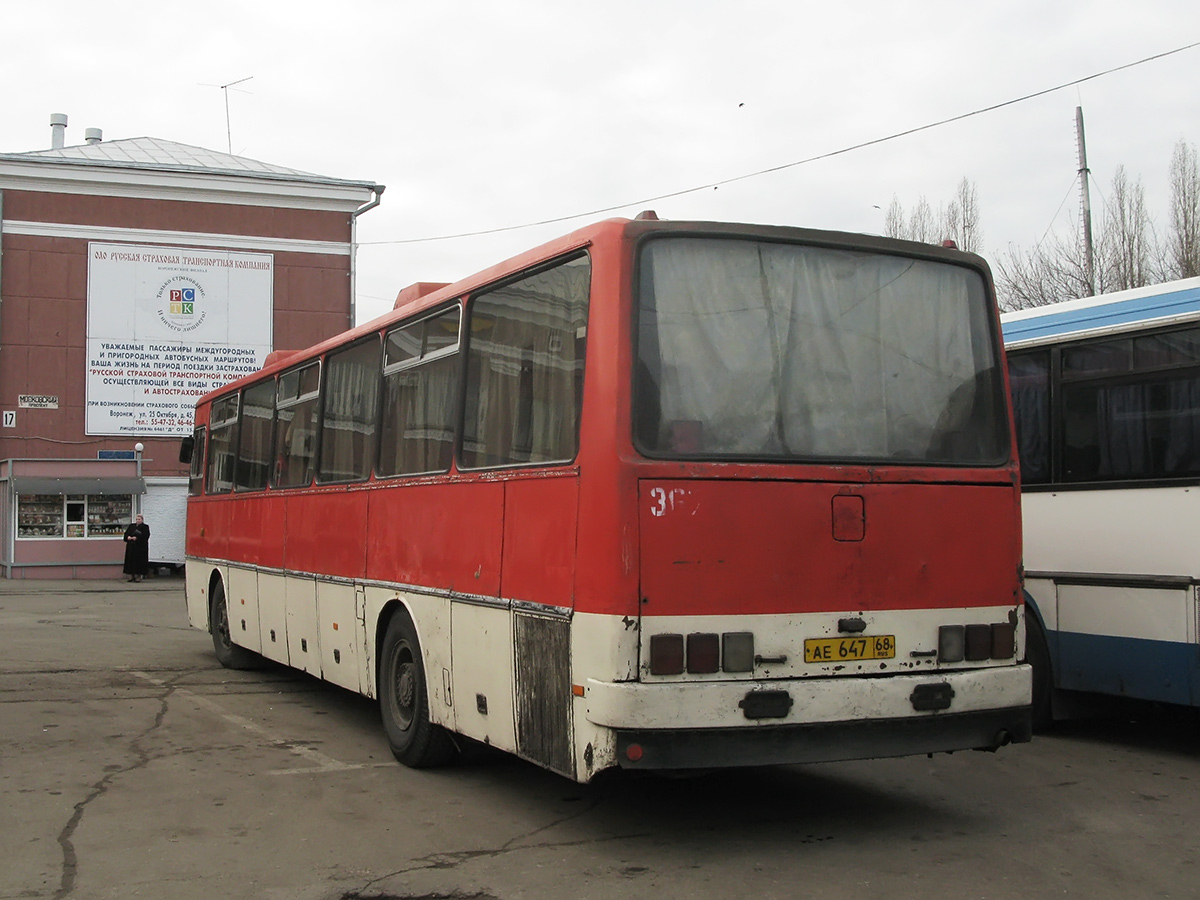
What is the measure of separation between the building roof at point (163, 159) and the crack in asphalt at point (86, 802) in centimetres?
2560

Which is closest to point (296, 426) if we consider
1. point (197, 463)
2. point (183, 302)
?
point (197, 463)

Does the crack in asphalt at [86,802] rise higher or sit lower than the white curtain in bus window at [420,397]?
lower

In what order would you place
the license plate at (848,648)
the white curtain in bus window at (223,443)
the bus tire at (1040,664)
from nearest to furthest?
the license plate at (848,648), the bus tire at (1040,664), the white curtain in bus window at (223,443)

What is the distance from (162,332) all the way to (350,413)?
2598 centimetres

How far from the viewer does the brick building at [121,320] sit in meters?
32.6

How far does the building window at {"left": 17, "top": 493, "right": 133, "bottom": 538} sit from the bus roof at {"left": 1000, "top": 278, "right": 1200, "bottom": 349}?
28055mm

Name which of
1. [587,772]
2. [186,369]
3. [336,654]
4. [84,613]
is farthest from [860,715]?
[186,369]

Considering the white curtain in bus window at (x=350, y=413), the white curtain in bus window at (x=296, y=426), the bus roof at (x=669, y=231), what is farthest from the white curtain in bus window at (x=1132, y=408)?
the white curtain in bus window at (x=296, y=426)

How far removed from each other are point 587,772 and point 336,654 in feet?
14.1

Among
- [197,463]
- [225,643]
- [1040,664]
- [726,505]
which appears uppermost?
[197,463]

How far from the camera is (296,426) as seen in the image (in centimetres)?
1105

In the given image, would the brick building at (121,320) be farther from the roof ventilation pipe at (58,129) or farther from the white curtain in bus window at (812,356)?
the white curtain in bus window at (812,356)

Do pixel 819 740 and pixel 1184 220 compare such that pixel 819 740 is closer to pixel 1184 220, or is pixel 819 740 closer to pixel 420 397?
pixel 420 397

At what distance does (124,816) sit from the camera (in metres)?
6.88
